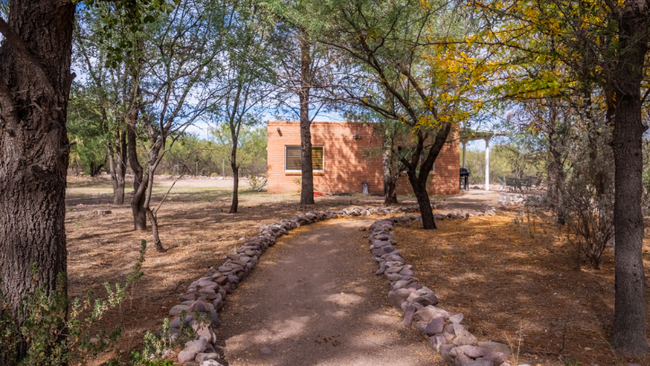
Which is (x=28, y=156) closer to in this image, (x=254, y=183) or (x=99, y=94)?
(x=99, y=94)

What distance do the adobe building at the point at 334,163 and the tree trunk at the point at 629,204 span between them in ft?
49.6

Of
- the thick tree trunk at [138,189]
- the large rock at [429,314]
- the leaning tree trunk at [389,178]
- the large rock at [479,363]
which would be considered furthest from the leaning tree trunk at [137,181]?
the leaning tree trunk at [389,178]

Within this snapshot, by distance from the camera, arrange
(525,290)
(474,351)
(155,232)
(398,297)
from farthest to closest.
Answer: (155,232), (525,290), (398,297), (474,351)

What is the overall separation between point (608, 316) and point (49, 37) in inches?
201

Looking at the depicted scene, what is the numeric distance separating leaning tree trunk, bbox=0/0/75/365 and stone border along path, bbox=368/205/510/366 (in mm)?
2828

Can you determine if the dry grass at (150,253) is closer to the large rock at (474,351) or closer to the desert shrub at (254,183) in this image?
the large rock at (474,351)

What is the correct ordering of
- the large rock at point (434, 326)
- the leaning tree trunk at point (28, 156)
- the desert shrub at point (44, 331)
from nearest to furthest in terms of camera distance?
the desert shrub at point (44, 331) < the leaning tree trunk at point (28, 156) < the large rock at point (434, 326)

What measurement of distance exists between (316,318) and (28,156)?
9.15ft

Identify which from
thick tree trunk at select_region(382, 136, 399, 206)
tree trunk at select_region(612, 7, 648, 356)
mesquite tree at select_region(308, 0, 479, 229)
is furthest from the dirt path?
thick tree trunk at select_region(382, 136, 399, 206)

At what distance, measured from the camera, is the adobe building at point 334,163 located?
60.2ft

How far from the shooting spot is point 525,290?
4391mm

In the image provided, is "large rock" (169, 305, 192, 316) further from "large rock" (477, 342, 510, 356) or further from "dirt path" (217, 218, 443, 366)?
"large rock" (477, 342, 510, 356)

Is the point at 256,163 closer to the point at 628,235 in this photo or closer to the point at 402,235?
the point at 402,235

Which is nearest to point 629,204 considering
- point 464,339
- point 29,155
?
point 464,339
